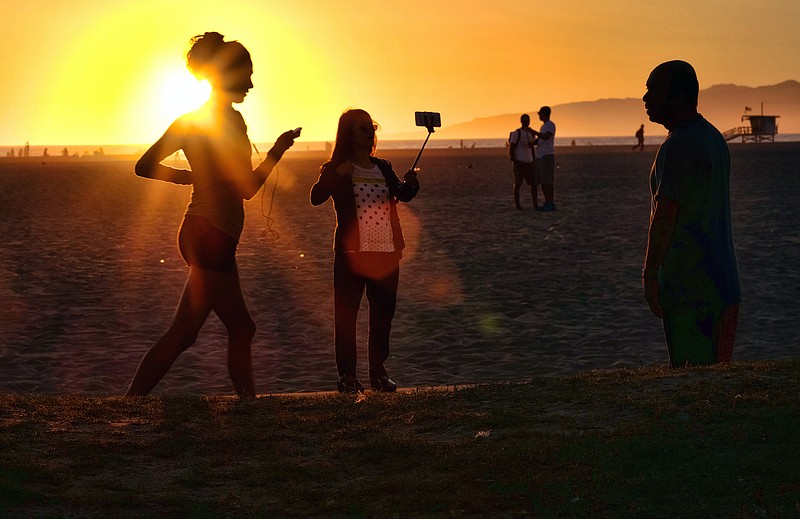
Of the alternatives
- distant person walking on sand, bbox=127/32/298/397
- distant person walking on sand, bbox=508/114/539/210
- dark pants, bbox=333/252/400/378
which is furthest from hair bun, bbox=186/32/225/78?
distant person walking on sand, bbox=508/114/539/210

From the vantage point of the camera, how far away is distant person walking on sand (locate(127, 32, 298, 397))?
18.7 feet

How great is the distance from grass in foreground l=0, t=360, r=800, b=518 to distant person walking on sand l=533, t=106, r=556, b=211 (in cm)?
1311

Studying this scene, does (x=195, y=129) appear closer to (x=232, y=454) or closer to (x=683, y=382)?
(x=232, y=454)

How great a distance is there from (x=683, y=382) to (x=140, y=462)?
8.98ft

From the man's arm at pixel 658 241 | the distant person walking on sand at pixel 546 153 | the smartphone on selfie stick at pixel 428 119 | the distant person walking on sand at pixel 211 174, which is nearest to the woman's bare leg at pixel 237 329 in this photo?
the distant person walking on sand at pixel 211 174

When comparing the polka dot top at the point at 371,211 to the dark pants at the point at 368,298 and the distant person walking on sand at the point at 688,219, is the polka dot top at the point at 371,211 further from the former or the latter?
the distant person walking on sand at the point at 688,219

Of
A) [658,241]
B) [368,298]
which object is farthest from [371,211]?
[658,241]

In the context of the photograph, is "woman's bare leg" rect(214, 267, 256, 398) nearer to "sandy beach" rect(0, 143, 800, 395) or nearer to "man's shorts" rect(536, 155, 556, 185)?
"sandy beach" rect(0, 143, 800, 395)

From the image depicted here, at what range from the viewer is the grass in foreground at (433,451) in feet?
13.9

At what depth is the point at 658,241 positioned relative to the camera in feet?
17.9

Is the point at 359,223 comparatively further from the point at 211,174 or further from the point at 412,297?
the point at 412,297

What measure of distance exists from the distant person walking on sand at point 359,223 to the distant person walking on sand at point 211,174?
76cm

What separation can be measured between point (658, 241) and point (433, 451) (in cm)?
155

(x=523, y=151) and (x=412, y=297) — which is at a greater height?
(x=523, y=151)
